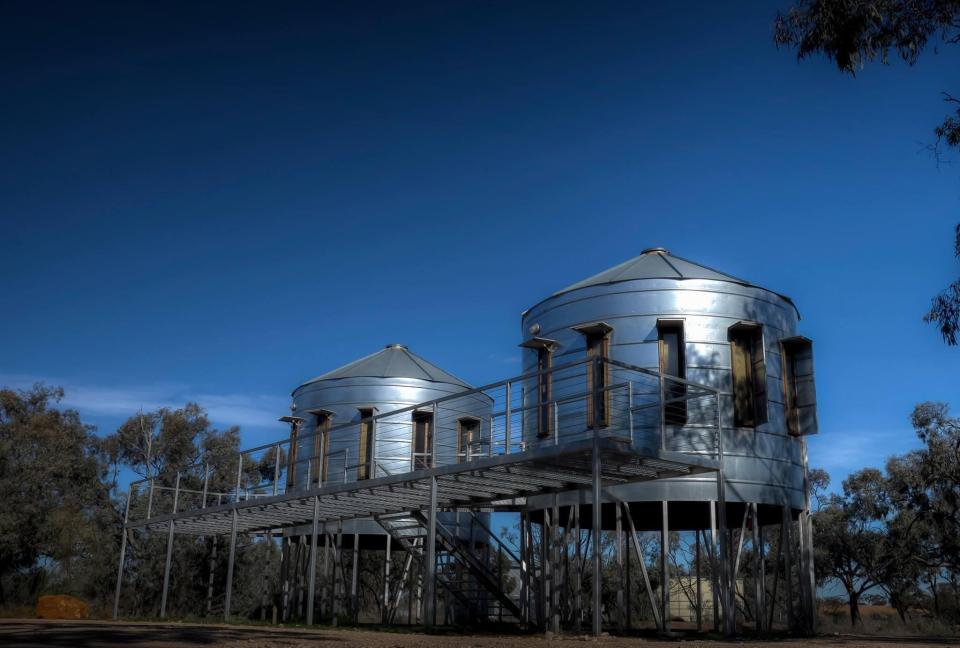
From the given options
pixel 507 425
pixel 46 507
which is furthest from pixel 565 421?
pixel 46 507

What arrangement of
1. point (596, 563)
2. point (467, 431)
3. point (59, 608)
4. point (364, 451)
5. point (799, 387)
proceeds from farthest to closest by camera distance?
point (467, 431) < point (364, 451) < point (59, 608) < point (799, 387) < point (596, 563)

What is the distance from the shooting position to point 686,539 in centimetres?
4478

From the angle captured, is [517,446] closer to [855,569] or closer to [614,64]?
[614,64]

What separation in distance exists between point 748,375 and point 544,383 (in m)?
4.26

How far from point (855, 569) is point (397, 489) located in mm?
27755

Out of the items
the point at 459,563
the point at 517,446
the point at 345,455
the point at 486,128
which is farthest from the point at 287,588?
the point at 486,128

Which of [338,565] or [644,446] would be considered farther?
[338,565]

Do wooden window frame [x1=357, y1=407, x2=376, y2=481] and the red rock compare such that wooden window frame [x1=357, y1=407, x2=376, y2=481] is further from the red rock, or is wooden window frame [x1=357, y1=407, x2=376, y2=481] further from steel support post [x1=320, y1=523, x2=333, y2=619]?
the red rock

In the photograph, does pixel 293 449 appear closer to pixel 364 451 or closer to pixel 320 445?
pixel 320 445

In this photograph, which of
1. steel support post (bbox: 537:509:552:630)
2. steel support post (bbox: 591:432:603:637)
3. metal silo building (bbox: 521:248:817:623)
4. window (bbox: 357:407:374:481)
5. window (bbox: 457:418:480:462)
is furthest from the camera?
window (bbox: 457:418:480:462)

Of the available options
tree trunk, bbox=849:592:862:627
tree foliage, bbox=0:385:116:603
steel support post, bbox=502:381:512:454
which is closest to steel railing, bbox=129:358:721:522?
steel support post, bbox=502:381:512:454

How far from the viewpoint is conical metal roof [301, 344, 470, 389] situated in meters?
29.3

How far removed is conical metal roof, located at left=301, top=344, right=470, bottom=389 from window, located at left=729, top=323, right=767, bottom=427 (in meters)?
11.9

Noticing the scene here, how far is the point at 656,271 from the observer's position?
2061 cm
